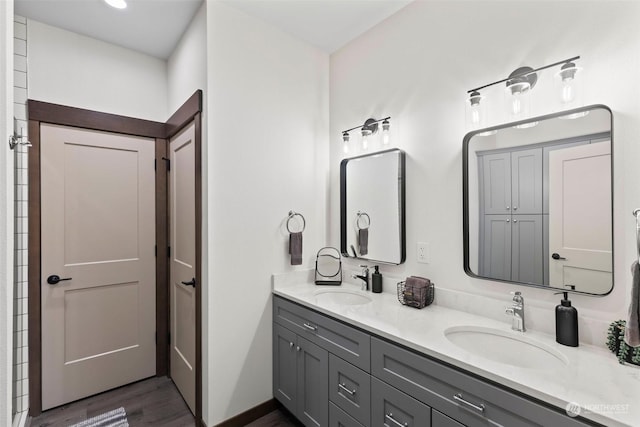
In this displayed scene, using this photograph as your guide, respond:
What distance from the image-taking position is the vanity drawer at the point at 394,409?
123cm

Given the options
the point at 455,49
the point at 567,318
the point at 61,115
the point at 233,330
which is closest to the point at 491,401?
the point at 567,318

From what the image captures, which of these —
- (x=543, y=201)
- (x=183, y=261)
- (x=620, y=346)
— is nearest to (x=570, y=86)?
(x=543, y=201)

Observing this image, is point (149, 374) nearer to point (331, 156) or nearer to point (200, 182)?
point (200, 182)

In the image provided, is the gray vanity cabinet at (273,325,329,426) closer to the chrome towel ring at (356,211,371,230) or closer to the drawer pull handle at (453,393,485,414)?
the drawer pull handle at (453,393,485,414)

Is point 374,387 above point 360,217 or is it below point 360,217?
below

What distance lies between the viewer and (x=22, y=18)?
2.06 meters

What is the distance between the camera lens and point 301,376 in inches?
74.3

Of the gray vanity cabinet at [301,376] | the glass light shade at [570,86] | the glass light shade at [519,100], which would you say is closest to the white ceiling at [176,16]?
the glass light shade at [519,100]

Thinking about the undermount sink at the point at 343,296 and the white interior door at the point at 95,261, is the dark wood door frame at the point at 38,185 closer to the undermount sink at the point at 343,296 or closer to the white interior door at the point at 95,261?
the white interior door at the point at 95,261

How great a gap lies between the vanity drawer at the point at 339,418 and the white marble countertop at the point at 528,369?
19.2 inches

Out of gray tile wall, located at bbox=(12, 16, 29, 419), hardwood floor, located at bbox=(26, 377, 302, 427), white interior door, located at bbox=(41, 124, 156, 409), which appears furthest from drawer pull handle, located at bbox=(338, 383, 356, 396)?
gray tile wall, located at bbox=(12, 16, 29, 419)

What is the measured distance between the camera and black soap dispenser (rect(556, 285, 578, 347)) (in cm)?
123

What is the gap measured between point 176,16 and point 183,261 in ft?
5.65

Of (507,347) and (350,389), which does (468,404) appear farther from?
(350,389)
